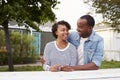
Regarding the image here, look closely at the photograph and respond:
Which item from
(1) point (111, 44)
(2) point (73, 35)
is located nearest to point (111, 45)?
(1) point (111, 44)

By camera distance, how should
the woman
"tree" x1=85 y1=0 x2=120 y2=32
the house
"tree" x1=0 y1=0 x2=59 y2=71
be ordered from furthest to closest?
the house
"tree" x1=85 y1=0 x2=120 y2=32
"tree" x1=0 y1=0 x2=59 y2=71
the woman

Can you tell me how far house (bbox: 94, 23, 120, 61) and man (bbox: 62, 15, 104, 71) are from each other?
21.8 m

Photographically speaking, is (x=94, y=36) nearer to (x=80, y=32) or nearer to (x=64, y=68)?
(x=80, y=32)

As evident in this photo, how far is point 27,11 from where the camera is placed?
13062 millimetres

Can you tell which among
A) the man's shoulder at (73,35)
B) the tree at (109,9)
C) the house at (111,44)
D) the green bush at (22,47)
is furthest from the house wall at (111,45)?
the man's shoulder at (73,35)

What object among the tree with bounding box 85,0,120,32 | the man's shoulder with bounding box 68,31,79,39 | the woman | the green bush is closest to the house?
the green bush

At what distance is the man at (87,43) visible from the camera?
2.79 meters

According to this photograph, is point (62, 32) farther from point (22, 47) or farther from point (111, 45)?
point (111, 45)

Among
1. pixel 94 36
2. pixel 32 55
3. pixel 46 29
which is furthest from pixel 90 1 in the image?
pixel 94 36

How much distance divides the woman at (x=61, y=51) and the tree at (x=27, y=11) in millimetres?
9167

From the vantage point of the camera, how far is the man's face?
2828 mm

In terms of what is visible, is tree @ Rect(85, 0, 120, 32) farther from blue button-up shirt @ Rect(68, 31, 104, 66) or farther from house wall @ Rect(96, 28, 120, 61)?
blue button-up shirt @ Rect(68, 31, 104, 66)

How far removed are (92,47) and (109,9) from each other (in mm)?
14754

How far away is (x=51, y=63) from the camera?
277 cm
